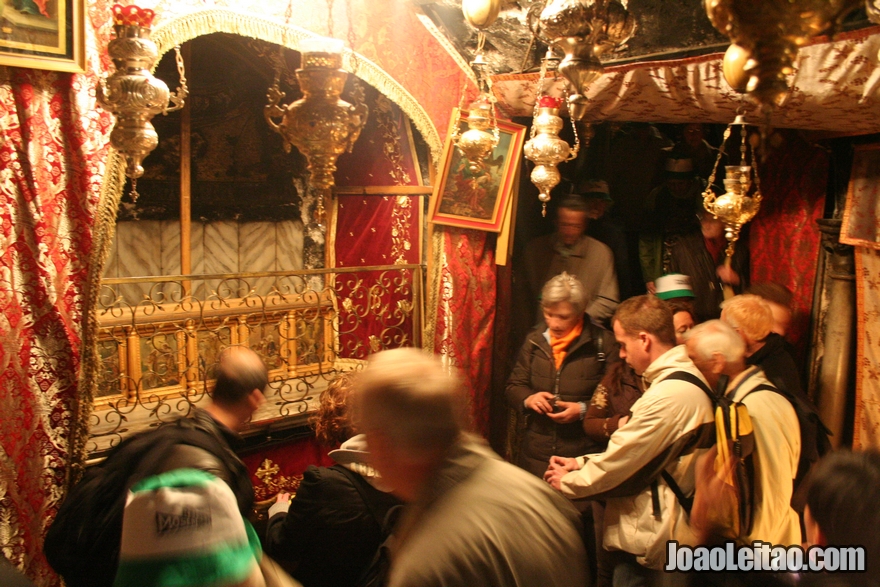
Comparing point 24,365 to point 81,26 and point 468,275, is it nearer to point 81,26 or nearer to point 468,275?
point 81,26

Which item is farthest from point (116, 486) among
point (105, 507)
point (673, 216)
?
point (673, 216)

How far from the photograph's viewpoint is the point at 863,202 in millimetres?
3754

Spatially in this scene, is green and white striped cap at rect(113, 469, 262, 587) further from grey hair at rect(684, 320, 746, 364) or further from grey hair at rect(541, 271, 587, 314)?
grey hair at rect(541, 271, 587, 314)

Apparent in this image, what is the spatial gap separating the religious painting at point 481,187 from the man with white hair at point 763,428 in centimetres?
201

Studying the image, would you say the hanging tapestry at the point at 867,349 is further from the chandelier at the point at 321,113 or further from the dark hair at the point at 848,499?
the chandelier at the point at 321,113

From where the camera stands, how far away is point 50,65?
2.65 meters

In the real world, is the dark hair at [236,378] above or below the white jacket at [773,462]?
above

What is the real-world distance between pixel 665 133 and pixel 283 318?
3186 millimetres

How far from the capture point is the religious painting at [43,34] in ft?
8.30

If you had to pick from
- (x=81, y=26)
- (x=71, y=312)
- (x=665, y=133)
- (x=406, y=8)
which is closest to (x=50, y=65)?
(x=81, y=26)

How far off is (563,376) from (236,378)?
1.89 metres

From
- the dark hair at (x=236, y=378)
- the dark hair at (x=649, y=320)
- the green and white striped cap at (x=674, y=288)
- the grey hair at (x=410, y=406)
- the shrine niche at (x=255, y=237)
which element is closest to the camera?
the grey hair at (x=410, y=406)

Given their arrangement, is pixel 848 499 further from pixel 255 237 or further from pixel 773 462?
pixel 255 237

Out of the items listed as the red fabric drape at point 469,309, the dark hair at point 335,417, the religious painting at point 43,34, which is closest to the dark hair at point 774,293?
the red fabric drape at point 469,309
